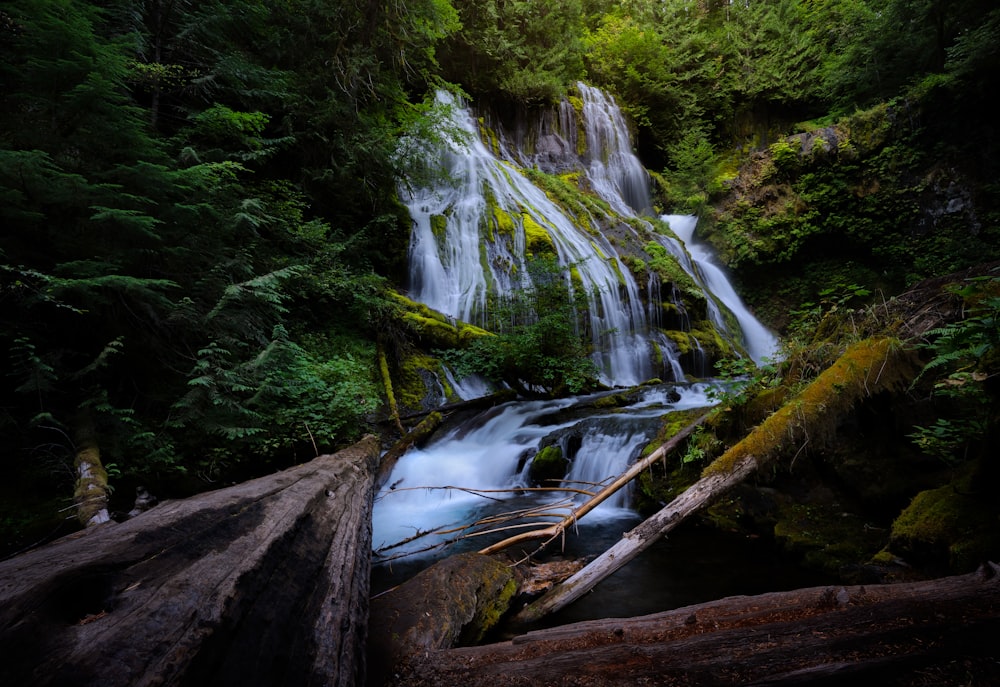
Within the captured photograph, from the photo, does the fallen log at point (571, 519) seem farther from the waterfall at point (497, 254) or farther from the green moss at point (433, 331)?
the waterfall at point (497, 254)

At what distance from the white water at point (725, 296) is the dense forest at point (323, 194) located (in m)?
0.75

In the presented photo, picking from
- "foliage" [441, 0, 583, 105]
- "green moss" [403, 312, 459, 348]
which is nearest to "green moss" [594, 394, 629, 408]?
"green moss" [403, 312, 459, 348]

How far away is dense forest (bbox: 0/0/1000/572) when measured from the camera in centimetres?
360

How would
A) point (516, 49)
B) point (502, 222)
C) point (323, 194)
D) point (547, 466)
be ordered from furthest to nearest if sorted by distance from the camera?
point (516, 49) < point (502, 222) < point (323, 194) < point (547, 466)

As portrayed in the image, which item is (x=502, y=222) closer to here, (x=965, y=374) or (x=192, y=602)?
(x=965, y=374)

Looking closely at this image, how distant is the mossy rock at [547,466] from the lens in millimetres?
5314

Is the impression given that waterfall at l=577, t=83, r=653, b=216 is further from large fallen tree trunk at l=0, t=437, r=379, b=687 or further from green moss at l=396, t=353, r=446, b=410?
large fallen tree trunk at l=0, t=437, r=379, b=687

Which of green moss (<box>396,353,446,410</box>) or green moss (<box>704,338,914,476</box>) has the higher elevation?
green moss (<box>396,353,446,410</box>)

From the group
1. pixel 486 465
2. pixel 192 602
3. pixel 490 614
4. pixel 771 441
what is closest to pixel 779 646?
pixel 490 614

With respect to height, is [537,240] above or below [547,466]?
above

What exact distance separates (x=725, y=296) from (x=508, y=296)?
381 inches

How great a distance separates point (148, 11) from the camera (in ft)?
23.3

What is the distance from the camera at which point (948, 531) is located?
7.83ft

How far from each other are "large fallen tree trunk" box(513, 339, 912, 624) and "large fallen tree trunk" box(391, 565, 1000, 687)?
619mm
